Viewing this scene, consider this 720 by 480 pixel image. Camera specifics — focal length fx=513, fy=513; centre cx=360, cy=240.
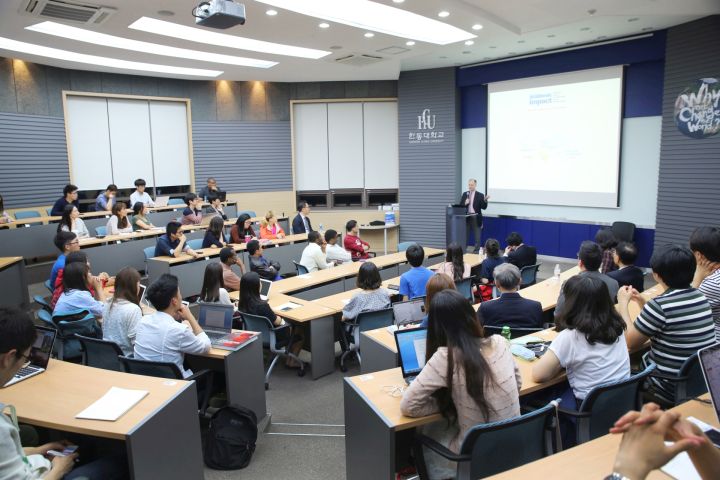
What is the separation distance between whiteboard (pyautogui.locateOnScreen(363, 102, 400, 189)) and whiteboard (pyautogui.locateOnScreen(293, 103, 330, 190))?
1.06 m

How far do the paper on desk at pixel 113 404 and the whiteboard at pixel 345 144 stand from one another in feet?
34.4

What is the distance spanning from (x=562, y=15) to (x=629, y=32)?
248 centimetres

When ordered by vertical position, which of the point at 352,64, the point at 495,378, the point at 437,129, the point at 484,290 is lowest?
the point at 484,290

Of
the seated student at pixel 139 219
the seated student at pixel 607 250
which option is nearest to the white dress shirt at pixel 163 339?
the seated student at pixel 607 250

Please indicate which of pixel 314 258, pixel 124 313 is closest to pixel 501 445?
pixel 124 313

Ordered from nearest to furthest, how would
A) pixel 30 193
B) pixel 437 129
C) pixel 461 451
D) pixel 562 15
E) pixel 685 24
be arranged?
pixel 461 451
pixel 562 15
pixel 685 24
pixel 30 193
pixel 437 129

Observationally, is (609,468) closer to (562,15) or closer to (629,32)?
(562,15)

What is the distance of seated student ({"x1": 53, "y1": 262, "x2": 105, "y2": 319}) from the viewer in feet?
14.4

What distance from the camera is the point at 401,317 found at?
13.7 ft

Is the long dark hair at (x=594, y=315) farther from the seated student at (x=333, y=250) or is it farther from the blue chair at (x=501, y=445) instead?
the seated student at (x=333, y=250)

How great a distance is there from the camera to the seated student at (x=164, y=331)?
11.7 feet

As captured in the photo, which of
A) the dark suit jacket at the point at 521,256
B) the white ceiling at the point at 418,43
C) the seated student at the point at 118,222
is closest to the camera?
the white ceiling at the point at 418,43

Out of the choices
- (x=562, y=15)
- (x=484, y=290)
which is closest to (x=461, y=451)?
(x=484, y=290)

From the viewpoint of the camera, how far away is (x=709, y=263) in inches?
145
